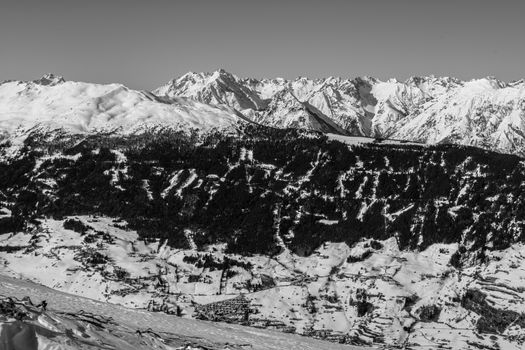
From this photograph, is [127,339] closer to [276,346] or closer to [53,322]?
[53,322]

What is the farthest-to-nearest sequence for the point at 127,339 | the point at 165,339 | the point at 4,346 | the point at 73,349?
the point at 165,339 < the point at 127,339 < the point at 73,349 < the point at 4,346

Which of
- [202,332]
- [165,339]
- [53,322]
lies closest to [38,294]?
[202,332]

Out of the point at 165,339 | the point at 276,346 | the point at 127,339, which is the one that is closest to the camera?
the point at 127,339

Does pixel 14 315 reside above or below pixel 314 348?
above

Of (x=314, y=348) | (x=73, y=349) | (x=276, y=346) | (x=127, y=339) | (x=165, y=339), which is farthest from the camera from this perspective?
(x=314, y=348)

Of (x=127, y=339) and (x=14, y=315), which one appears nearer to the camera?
(x=14, y=315)

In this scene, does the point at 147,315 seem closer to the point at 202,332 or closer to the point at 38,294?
the point at 202,332

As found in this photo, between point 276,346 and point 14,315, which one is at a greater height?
point 14,315

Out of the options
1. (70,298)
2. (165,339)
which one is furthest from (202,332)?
(165,339)

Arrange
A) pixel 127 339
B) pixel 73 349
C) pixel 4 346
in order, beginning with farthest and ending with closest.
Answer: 1. pixel 127 339
2. pixel 73 349
3. pixel 4 346
